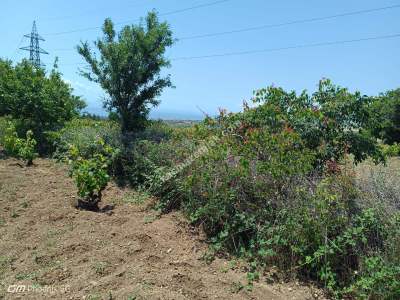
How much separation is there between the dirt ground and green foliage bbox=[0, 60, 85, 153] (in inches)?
172

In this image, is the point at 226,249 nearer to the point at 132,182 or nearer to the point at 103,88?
the point at 132,182

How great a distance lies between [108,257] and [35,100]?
22.5 ft

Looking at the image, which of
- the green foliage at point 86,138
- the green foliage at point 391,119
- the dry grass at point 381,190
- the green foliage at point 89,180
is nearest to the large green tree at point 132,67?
the green foliage at point 86,138

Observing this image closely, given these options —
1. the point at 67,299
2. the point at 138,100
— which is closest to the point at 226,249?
the point at 67,299

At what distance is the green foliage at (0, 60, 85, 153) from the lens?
32.2ft

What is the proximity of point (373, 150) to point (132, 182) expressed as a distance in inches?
151

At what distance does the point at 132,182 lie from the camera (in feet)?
22.6

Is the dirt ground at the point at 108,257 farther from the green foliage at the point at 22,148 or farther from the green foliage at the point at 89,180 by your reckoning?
the green foliage at the point at 22,148

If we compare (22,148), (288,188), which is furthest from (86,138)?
(288,188)

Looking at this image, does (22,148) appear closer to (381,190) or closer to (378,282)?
(381,190)

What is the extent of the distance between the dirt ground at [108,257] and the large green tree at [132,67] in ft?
9.77

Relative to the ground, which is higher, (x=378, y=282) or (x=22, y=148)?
(x=22, y=148)

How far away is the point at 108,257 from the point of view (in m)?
4.05

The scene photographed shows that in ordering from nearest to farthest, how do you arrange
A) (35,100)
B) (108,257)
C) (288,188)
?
(108,257) < (288,188) < (35,100)
